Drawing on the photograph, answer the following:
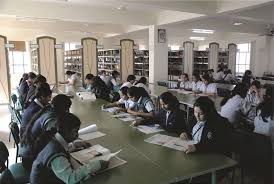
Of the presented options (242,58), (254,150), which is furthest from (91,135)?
(242,58)

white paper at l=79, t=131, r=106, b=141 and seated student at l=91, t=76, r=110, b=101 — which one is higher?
seated student at l=91, t=76, r=110, b=101

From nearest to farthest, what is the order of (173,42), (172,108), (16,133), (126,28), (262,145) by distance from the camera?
(262,145) → (16,133) → (172,108) → (126,28) → (173,42)

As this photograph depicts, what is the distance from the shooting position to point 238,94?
382 centimetres

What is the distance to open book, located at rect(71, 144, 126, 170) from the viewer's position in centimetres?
197

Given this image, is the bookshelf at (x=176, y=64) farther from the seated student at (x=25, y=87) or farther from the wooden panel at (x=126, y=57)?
the seated student at (x=25, y=87)

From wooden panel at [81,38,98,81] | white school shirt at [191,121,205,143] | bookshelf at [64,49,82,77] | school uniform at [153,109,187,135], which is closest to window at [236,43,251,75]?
bookshelf at [64,49,82,77]

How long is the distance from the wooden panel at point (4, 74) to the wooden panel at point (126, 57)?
11.6ft

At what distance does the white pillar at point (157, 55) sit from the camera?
7.75 meters

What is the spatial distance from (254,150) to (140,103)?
1730 millimetres

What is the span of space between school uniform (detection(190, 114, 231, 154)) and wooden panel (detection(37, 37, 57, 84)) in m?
6.45

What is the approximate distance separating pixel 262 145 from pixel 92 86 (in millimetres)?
4124

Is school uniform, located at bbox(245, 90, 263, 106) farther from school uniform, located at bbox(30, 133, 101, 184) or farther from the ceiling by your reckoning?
school uniform, located at bbox(30, 133, 101, 184)

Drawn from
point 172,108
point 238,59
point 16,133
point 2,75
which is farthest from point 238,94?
point 238,59

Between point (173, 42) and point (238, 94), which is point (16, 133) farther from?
point (173, 42)
